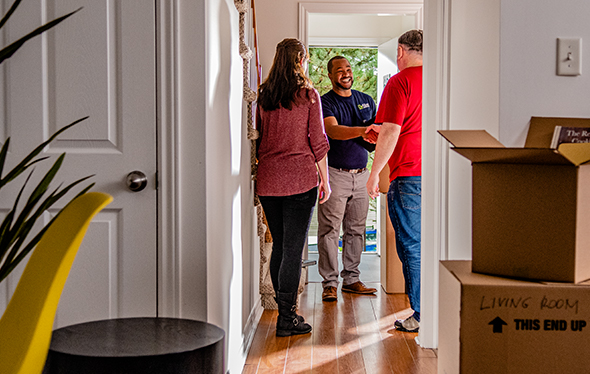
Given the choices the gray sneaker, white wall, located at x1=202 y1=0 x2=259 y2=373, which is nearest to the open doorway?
the gray sneaker

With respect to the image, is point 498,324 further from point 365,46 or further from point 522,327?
point 365,46

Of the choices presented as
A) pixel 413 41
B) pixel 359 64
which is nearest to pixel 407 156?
pixel 413 41

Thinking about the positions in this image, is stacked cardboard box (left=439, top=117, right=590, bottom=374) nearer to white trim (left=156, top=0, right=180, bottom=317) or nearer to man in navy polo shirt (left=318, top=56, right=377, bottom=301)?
white trim (left=156, top=0, right=180, bottom=317)

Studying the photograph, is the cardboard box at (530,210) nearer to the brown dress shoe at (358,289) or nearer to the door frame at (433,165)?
the door frame at (433,165)

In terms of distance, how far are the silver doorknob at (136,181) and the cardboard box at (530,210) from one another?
0.91 metres

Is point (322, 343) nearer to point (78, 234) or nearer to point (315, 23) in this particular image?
point (78, 234)

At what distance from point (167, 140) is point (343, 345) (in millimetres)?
1513

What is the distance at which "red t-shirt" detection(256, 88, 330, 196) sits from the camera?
2.71 m

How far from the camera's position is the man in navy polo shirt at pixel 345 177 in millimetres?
3751

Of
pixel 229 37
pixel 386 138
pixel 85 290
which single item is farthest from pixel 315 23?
pixel 85 290

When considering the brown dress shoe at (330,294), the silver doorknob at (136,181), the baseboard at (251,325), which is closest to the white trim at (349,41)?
the brown dress shoe at (330,294)

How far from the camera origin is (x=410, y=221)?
114 inches

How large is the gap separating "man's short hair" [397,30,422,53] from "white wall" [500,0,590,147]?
4.42 ft

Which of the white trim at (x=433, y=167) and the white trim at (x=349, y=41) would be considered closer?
the white trim at (x=433, y=167)
